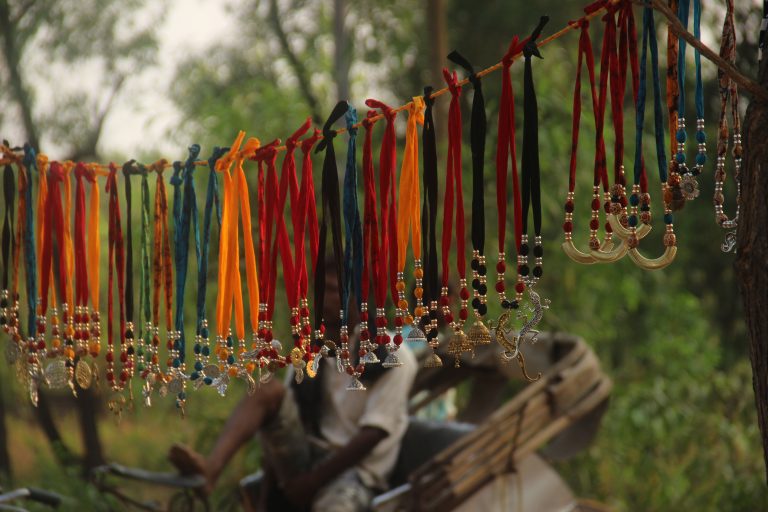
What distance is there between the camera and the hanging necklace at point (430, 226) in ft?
Answer: 7.00

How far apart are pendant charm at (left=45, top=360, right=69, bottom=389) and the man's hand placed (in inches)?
40.6

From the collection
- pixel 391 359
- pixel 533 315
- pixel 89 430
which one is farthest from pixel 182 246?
pixel 89 430

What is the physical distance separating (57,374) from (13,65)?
216 inches

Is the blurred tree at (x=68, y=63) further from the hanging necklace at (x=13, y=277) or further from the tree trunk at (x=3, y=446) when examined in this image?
the hanging necklace at (x=13, y=277)

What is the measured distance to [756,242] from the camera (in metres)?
1.81

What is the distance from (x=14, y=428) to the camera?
9.09m

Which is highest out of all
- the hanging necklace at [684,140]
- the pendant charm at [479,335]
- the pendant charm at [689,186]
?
the hanging necklace at [684,140]

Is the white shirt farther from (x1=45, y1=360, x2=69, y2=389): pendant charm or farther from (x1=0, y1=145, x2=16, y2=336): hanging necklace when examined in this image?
(x1=0, y1=145, x2=16, y2=336): hanging necklace

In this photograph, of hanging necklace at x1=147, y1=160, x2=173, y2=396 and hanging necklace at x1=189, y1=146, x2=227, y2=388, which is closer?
hanging necklace at x1=189, y1=146, x2=227, y2=388

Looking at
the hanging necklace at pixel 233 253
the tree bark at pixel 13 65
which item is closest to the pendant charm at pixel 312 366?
the hanging necklace at pixel 233 253

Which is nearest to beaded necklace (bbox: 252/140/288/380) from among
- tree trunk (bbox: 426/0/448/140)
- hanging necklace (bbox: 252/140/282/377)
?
hanging necklace (bbox: 252/140/282/377)

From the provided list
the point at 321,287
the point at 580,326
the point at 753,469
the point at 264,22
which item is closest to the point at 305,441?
the point at 321,287

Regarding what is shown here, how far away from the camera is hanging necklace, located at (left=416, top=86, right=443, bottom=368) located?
7.00 feet

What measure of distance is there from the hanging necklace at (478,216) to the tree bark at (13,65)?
613 cm
